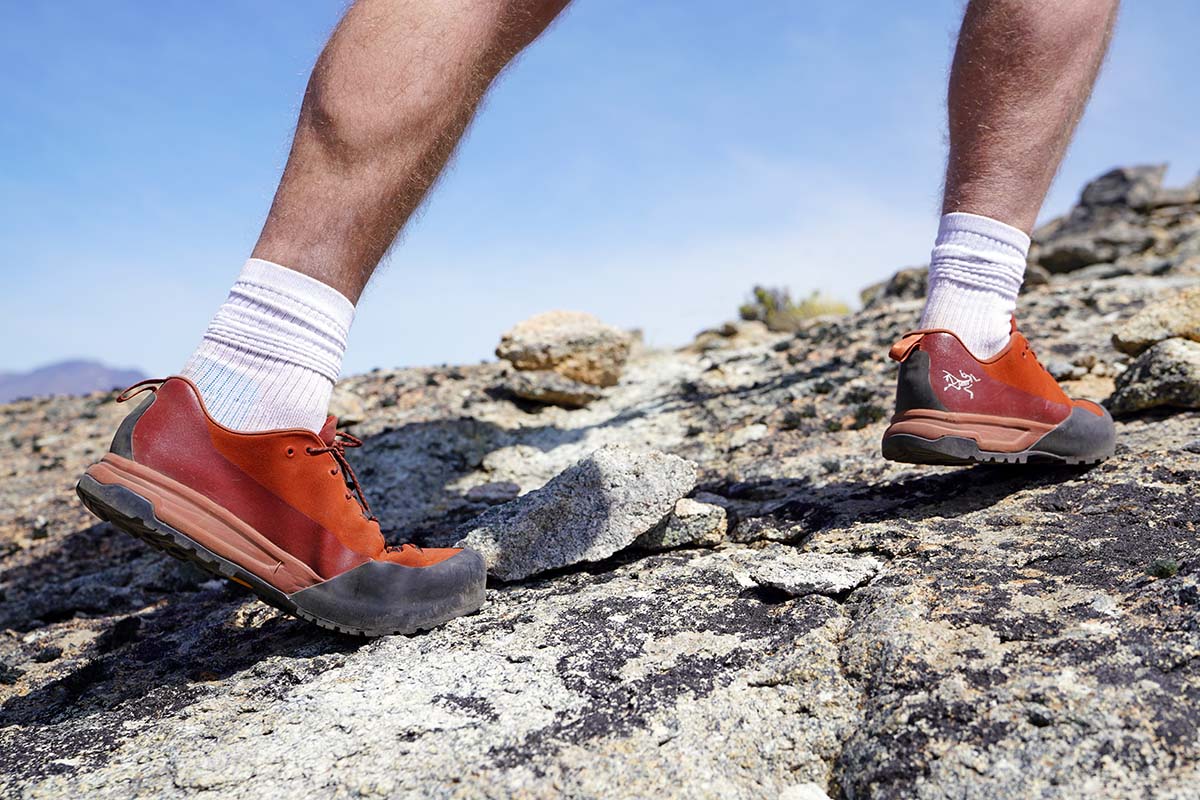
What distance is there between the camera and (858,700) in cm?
122

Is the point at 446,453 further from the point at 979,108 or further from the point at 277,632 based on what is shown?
the point at 979,108

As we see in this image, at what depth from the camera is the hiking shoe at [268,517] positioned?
1.34 m

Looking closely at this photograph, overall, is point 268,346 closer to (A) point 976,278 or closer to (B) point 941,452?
(B) point 941,452

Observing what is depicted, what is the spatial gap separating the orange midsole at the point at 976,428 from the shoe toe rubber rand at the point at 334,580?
935mm

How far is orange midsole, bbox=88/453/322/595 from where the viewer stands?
133 cm

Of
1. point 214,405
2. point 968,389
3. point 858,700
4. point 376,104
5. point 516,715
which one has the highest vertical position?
point 376,104

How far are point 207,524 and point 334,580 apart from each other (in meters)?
0.24

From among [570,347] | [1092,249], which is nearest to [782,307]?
[1092,249]

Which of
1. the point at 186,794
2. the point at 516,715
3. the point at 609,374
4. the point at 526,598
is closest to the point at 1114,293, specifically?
the point at 609,374

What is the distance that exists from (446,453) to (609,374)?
1675mm

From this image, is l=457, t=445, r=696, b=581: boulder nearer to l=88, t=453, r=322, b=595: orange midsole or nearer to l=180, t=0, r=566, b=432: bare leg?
l=88, t=453, r=322, b=595: orange midsole

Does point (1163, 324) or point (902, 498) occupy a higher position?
point (1163, 324)

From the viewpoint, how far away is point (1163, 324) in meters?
2.83

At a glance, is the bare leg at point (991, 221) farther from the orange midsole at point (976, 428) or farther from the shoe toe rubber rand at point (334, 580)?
the shoe toe rubber rand at point (334, 580)
